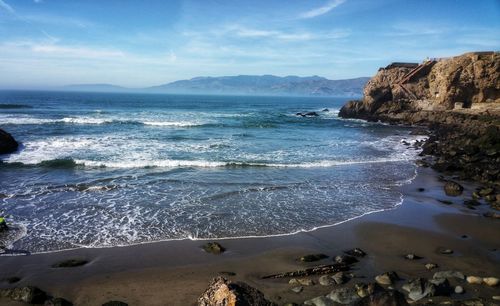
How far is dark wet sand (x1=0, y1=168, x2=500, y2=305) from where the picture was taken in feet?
25.9

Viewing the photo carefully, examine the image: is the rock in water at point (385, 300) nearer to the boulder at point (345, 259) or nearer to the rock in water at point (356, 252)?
the boulder at point (345, 259)

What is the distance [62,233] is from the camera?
11195 millimetres

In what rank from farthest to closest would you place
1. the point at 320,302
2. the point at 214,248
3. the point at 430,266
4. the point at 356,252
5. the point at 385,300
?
1. the point at 214,248
2. the point at 356,252
3. the point at 430,266
4. the point at 320,302
5. the point at 385,300

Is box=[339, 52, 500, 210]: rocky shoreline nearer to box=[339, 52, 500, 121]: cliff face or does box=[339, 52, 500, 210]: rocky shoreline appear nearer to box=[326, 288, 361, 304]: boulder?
box=[339, 52, 500, 121]: cliff face

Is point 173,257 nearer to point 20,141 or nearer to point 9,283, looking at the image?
point 9,283

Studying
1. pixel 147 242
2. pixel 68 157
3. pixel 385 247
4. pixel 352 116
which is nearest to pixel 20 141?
pixel 68 157

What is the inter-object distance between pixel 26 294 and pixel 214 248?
4382mm

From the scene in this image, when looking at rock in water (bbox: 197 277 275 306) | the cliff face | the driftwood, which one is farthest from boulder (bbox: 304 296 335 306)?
the cliff face

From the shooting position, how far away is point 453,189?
1658 cm

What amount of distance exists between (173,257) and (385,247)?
5799 mm

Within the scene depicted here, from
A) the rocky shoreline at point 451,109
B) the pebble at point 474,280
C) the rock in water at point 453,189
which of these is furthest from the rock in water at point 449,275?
the rock in water at point 453,189

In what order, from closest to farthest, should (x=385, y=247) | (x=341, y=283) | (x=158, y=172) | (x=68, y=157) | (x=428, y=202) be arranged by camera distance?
(x=341, y=283), (x=385, y=247), (x=428, y=202), (x=158, y=172), (x=68, y=157)

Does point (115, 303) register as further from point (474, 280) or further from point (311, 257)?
point (474, 280)

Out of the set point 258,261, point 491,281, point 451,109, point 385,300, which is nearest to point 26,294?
point 258,261
